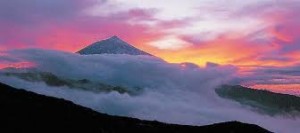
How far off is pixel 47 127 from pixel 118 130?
104ft

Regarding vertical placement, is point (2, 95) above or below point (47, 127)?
above

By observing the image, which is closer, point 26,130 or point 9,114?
point 26,130

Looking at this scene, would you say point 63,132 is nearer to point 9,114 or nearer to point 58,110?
point 9,114

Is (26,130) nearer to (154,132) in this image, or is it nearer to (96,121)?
(96,121)

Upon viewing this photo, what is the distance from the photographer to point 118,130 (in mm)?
183500

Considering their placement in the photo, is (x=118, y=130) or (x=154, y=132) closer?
(x=118, y=130)

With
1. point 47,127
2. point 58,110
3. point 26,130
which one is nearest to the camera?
point 26,130

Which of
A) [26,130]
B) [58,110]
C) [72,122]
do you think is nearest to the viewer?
[26,130]

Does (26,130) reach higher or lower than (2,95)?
lower

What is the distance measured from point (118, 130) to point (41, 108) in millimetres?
28088

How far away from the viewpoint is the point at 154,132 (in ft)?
652

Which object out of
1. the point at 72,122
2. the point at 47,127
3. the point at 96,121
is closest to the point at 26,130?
the point at 47,127

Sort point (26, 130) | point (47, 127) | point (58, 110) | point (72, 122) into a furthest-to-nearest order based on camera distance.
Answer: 1. point (58, 110)
2. point (72, 122)
3. point (47, 127)
4. point (26, 130)

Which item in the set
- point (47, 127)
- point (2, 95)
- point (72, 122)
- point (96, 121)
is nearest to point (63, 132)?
point (47, 127)
